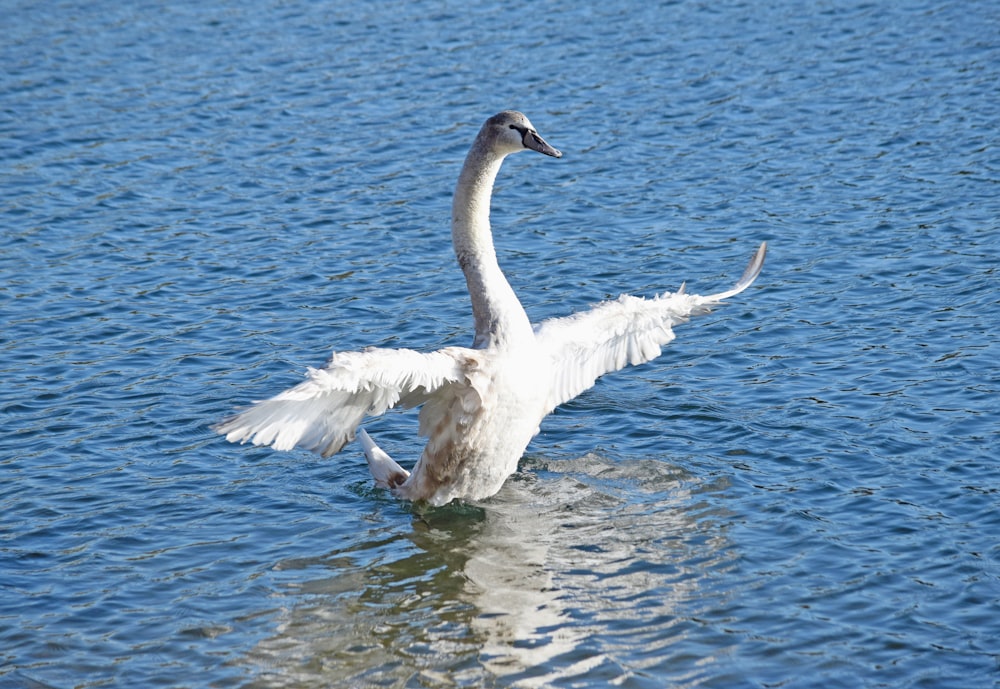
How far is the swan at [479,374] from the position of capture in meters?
8.36

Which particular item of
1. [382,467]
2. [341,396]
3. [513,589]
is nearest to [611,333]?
[382,467]

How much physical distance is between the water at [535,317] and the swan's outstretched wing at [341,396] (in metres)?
1.18

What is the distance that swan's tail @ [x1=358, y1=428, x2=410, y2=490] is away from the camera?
10.1 meters

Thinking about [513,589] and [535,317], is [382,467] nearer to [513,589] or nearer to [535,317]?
[513,589]

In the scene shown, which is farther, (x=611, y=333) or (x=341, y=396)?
(x=611, y=333)

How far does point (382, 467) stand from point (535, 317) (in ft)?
11.1

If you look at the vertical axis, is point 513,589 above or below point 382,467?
below

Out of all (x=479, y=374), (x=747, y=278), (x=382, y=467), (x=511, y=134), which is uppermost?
(x=511, y=134)

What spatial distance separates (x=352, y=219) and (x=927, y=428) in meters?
7.48

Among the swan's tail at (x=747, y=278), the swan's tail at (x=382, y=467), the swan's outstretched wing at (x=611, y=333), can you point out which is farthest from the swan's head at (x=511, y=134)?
the swan's tail at (x=382, y=467)

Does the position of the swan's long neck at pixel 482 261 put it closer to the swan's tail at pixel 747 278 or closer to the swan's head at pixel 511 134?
the swan's head at pixel 511 134

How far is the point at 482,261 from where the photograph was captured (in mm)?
9562

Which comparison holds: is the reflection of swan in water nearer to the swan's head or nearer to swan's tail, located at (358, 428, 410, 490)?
swan's tail, located at (358, 428, 410, 490)

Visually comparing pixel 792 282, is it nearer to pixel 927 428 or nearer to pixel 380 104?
pixel 927 428
